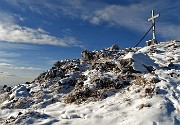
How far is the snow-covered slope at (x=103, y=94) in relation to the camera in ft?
47.7

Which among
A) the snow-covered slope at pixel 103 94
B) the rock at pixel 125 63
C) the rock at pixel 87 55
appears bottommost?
the snow-covered slope at pixel 103 94

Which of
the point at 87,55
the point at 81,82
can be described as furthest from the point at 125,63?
the point at 87,55

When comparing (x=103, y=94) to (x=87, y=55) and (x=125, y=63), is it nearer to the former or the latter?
(x=125, y=63)

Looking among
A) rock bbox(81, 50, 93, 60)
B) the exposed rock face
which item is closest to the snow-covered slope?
the exposed rock face

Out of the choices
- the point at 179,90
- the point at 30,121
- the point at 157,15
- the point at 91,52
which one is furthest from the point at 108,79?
the point at 157,15

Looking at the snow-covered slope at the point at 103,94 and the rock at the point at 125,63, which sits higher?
the rock at the point at 125,63

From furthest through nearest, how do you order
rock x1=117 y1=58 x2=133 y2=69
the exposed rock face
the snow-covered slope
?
rock x1=117 y1=58 x2=133 y2=69 → the exposed rock face → the snow-covered slope

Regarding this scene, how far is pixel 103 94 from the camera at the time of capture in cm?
1834

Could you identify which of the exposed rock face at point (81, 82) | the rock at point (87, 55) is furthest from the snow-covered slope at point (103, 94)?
the rock at point (87, 55)

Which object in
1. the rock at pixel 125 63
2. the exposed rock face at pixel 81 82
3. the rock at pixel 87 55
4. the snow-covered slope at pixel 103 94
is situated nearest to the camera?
the snow-covered slope at pixel 103 94

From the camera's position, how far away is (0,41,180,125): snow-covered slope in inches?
572

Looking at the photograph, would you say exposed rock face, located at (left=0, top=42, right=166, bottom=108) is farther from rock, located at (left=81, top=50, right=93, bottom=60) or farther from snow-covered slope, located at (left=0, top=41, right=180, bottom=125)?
rock, located at (left=81, top=50, right=93, bottom=60)

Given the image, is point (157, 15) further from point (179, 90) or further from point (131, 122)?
point (131, 122)

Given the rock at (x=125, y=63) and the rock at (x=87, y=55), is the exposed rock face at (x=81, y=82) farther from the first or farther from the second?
the rock at (x=87, y=55)
